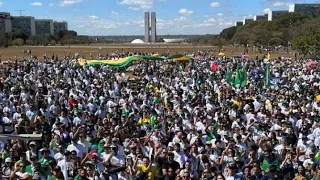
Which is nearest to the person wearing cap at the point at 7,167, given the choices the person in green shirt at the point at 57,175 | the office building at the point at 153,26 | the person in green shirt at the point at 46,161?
the person in green shirt at the point at 46,161

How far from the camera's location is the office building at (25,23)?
604ft

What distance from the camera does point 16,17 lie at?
18525cm

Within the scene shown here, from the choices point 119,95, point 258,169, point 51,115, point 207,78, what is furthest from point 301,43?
point 258,169

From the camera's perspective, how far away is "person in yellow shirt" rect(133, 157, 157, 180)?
27.4ft

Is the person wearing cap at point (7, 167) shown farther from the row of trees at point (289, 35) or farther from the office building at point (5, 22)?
the office building at point (5, 22)

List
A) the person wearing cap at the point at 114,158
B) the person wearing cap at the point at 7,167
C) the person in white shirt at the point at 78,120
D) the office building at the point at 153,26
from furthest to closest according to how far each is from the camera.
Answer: the office building at the point at 153,26 → the person in white shirt at the point at 78,120 → the person wearing cap at the point at 114,158 → the person wearing cap at the point at 7,167

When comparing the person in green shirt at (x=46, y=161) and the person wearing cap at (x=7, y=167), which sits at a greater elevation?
the person in green shirt at (x=46, y=161)

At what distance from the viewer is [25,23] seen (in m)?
190

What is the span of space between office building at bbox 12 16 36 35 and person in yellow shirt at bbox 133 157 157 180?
7260 inches

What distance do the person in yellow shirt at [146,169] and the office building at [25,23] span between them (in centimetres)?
18441

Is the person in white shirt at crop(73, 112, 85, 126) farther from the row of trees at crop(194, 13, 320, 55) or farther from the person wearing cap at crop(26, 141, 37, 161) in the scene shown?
the row of trees at crop(194, 13, 320, 55)

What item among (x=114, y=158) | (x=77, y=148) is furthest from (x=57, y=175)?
(x=77, y=148)

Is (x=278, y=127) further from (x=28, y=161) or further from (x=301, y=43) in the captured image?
(x=301, y=43)

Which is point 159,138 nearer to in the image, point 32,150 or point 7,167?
point 32,150
